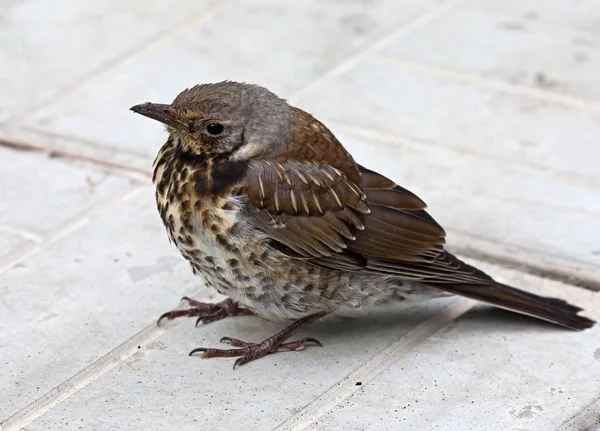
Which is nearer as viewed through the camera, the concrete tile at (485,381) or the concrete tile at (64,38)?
the concrete tile at (485,381)

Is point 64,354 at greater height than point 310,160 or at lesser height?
lesser

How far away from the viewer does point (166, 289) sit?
16.5ft

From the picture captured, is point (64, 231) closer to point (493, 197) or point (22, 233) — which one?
point (22, 233)

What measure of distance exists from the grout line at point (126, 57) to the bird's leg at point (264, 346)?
2.06 m

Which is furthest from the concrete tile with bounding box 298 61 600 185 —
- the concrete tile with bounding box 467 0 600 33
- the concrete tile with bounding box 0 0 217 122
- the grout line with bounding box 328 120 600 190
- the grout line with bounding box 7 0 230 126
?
the concrete tile with bounding box 0 0 217 122

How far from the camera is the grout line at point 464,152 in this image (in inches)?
228

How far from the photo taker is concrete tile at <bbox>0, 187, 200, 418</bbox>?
4547mm

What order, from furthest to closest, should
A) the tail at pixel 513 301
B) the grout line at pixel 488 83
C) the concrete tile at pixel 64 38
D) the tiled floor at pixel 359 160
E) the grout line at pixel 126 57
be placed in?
the concrete tile at pixel 64 38, the grout line at pixel 488 83, the grout line at pixel 126 57, the tail at pixel 513 301, the tiled floor at pixel 359 160

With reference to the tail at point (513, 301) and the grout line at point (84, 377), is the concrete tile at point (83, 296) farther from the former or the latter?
the tail at point (513, 301)

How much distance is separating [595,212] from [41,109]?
8.68 ft

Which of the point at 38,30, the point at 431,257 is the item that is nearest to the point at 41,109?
the point at 38,30

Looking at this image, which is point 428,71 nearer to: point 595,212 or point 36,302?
point 595,212

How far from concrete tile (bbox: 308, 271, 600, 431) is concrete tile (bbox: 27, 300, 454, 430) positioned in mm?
160

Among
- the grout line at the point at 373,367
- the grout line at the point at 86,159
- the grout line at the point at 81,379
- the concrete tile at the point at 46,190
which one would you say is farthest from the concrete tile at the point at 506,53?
the grout line at the point at 81,379
